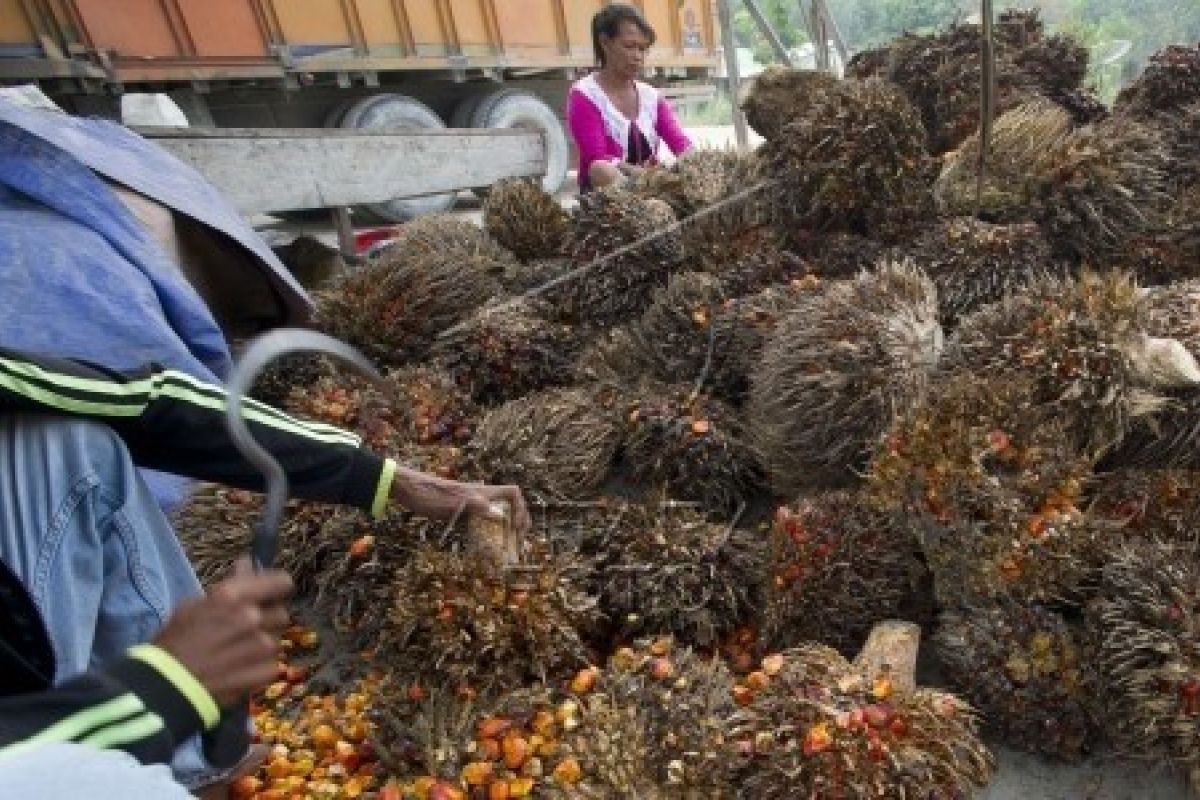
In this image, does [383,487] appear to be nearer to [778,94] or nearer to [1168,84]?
[778,94]

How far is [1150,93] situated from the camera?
10.4 feet

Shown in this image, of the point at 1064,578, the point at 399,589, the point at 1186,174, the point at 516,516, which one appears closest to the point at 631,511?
the point at 516,516

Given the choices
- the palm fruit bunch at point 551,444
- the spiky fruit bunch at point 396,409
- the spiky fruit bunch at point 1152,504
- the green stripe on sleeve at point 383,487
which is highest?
the green stripe on sleeve at point 383,487

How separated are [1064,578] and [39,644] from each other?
182 centimetres

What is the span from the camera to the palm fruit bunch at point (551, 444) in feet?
7.61

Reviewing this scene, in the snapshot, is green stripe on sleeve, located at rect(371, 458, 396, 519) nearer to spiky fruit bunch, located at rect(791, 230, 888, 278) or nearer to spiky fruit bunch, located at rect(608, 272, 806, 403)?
spiky fruit bunch, located at rect(608, 272, 806, 403)

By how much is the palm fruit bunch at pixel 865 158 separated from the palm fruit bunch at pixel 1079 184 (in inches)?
9.0

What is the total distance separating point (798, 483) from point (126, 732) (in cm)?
170

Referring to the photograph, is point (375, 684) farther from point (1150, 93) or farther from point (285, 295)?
point (1150, 93)

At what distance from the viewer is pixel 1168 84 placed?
312cm

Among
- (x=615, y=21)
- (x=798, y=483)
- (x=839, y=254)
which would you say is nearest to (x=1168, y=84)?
(x=839, y=254)

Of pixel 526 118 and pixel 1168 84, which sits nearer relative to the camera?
pixel 1168 84

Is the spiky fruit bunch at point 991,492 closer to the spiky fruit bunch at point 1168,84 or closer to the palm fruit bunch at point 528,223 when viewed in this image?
the spiky fruit bunch at point 1168,84

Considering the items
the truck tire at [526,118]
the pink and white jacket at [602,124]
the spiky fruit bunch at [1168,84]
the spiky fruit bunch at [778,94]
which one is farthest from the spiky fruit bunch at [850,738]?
the truck tire at [526,118]
